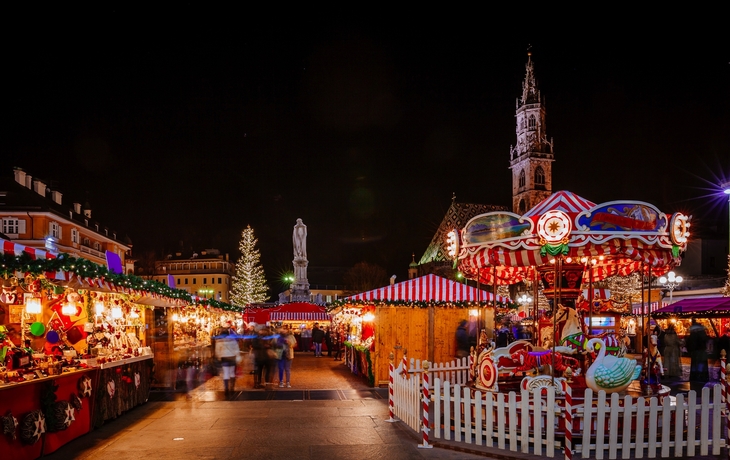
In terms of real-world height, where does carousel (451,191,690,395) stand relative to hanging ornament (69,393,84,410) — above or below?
above

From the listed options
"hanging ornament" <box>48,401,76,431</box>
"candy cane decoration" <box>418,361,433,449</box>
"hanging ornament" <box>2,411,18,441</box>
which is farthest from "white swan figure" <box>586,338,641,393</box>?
"hanging ornament" <box>2,411,18,441</box>

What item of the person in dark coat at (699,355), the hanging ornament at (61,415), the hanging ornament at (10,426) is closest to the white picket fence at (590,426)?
the hanging ornament at (61,415)

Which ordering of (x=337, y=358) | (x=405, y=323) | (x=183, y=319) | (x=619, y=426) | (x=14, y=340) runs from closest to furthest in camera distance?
(x=619, y=426)
(x=14, y=340)
(x=405, y=323)
(x=183, y=319)
(x=337, y=358)

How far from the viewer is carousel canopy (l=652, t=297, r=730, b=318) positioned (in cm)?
1977

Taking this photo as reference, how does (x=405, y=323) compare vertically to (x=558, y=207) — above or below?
below

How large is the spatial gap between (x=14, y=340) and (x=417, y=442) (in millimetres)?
6977

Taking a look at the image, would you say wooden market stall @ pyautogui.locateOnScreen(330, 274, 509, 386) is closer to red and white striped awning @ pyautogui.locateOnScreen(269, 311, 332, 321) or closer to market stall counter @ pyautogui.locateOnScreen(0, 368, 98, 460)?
market stall counter @ pyautogui.locateOnScreen(0, 368, 98, 460)

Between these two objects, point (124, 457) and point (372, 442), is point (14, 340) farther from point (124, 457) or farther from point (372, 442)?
point (372, 442)

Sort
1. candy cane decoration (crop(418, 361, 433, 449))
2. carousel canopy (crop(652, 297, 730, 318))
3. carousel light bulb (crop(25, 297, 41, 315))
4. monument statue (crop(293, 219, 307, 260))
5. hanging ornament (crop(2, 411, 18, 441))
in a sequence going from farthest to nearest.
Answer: monument statue (crop(293, 219, 307, 260)) → carousel canopy (crop(652, 297, 730, 318)) → carousel light bulb (crop(25, 297, 41, 315)) → candy cane decoration (crop(418, 361, 433, 449)) → hanging ornament (crop(2, 411, 18, 441))

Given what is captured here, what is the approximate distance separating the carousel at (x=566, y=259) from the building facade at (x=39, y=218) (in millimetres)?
28579

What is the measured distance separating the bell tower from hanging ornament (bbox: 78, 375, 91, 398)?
262 feet

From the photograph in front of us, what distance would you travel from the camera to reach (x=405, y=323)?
52.5 ft

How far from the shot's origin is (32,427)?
301 inches

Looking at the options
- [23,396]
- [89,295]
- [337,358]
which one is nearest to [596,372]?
[23,396]
